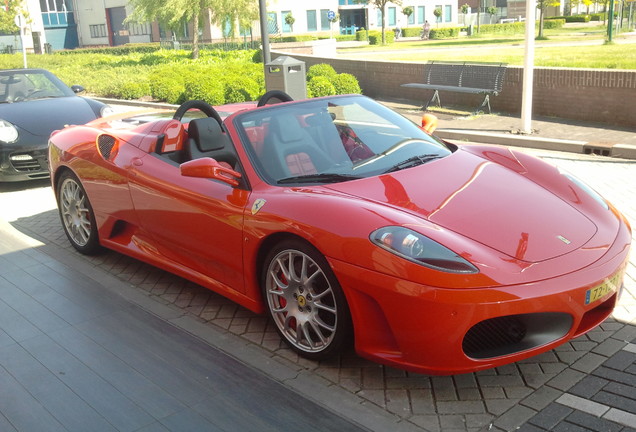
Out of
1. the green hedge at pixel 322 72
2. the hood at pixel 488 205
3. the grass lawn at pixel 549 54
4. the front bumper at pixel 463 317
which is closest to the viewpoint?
the front bumper at pixel 463 317

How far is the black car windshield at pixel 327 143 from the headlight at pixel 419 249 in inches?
30.6

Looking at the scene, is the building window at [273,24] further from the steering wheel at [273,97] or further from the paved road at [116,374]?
the paved road at [116,374]

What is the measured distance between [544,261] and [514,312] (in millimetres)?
357

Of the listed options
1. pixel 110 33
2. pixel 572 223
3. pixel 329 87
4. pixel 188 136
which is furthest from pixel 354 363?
pixel 110 33

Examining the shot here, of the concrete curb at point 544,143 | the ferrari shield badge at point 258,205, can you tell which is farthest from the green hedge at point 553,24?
the ferrari shield badge at point 258,205

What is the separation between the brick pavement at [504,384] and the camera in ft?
10.7

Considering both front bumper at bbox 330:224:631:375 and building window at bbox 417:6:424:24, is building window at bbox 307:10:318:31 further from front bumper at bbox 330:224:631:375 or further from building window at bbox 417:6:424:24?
front bumper at bbox 330:224:631:375

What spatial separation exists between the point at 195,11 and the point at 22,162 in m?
27.1

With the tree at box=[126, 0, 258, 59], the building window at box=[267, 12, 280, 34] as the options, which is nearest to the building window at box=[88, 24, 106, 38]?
the building window at box=[267, 12, 280, 34]

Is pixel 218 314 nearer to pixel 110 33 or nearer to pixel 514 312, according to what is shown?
pixel 514 312

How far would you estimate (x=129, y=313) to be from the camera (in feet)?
15.9

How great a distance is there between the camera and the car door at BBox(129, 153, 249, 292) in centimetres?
423

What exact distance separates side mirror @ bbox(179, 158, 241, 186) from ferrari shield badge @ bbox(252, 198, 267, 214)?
0.87ft

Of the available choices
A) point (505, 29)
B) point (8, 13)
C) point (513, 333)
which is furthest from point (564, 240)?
point (505, 29)
